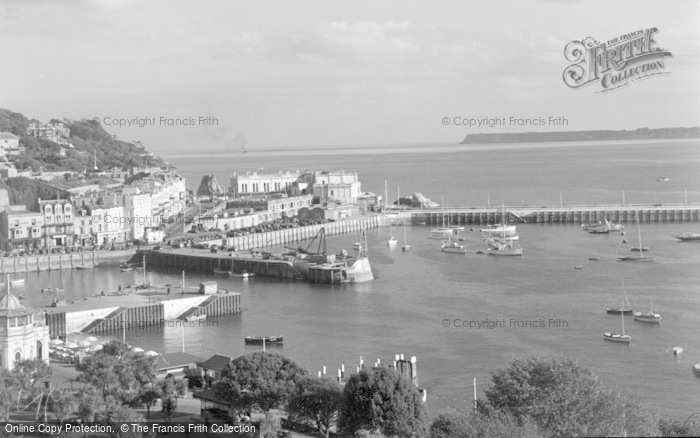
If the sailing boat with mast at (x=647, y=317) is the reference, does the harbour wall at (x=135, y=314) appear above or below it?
above

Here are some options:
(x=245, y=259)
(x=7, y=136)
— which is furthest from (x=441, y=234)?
(x=7, y=136)

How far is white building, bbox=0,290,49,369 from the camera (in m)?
14.6

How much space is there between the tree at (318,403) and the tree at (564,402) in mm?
1789

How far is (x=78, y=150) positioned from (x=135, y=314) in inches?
1448

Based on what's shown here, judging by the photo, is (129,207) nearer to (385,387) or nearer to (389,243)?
(389,243)

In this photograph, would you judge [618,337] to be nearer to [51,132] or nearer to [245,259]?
[245,259]

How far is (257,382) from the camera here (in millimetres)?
13273

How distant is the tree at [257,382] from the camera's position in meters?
13.2

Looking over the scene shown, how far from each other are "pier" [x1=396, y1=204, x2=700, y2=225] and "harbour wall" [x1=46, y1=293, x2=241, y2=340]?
20620mm

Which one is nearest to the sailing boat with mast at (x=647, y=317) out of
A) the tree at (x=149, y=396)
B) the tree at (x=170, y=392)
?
the tree at (x=170, y=392)

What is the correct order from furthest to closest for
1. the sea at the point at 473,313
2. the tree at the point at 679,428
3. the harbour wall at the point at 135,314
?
the harbour wall at the point at 135,314, the sea at the point at 473,313, the tree at the point at 679,428

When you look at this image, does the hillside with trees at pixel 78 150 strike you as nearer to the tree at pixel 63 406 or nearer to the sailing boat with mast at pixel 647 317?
the sailing boat with mast at pixel 647 317

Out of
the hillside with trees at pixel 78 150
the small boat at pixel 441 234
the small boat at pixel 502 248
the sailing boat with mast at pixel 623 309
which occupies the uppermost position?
the hillside with trees at pixel 78 150

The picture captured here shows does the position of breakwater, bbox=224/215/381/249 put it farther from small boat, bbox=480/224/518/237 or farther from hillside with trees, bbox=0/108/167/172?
hillside with trees, bbox=0/108/167/172
